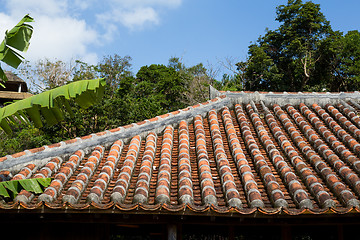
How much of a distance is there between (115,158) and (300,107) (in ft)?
15.2

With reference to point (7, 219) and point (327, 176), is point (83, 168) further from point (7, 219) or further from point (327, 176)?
point (327, 176)

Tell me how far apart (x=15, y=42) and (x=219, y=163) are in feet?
11.5

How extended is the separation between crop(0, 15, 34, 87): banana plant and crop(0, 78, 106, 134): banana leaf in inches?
23.2

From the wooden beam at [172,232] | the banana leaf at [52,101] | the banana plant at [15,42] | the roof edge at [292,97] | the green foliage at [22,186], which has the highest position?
the roof edge at [292,97]

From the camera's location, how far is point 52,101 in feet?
14.7

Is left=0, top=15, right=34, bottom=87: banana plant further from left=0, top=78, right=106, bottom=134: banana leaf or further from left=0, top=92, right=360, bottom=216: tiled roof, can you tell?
left=0, top=92, right=360, bottom=216: tiled roof

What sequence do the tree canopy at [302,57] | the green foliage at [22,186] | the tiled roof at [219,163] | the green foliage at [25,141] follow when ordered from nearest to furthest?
the green foliage at [22,186] → the tiled roof at [219,163] → the green foliage at [25,141] → the tree canopy at [302,57]

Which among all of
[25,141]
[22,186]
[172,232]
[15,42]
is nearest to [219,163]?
[172,232]

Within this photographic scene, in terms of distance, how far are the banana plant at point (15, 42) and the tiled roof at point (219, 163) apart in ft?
5.95

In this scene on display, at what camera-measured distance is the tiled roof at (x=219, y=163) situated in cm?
468

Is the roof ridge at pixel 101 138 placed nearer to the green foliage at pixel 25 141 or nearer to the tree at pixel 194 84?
the green foliage at pixel 25 141

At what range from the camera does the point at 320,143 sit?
652 centimetres

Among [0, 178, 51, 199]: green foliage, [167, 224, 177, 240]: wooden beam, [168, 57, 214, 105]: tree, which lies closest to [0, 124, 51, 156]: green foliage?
[168, 57, 214, 105]: tree

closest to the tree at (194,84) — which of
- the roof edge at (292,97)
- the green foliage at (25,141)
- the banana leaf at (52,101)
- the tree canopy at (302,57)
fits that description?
the tree canopy at (302,57)
